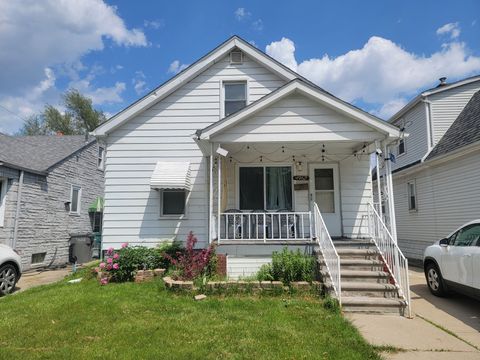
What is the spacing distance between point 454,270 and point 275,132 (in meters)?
4.63

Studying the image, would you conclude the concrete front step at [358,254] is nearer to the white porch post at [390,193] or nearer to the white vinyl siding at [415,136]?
the white porch post at [390,193]

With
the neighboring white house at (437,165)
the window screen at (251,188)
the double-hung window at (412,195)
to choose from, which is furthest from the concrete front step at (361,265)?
the double-hung window at (412,195)

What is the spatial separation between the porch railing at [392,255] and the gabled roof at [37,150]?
1170cm

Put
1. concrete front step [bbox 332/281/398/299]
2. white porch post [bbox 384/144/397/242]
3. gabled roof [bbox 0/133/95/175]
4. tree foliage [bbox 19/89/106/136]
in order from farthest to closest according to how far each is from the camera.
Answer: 1. tree foliage [bbox 19/89/106/136]
2. gabled roof [bbox 0/133/95/175]
3. white porch post [bbox 384/144/397/242]
4. concrete front step [bbox 332/281/398/299]

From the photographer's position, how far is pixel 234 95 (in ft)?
33.8

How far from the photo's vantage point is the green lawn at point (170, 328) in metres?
3.93

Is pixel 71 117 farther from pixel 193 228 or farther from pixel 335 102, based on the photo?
pixel 335 102

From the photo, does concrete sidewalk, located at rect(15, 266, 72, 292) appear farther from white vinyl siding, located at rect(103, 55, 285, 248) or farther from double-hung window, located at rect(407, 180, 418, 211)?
double-hung window, located at rect(407, 180, 418, 211)

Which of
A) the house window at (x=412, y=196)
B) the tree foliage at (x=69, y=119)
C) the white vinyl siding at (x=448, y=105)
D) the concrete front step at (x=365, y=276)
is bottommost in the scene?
the concrete front step at (x=365, y=276)

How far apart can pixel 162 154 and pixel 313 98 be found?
4.73 m

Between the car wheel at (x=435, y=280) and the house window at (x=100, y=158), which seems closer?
the car wheel at (x=435, y=280)

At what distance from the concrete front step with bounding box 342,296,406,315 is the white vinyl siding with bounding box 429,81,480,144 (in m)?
9.99

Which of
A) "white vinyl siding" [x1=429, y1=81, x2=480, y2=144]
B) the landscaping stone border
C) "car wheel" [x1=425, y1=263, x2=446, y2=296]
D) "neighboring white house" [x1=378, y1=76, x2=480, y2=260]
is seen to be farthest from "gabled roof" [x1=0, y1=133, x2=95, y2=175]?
"white vinyl siding" [x1=429, y1=81, x2=480, y2=144]

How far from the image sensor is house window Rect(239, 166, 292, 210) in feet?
31.5
